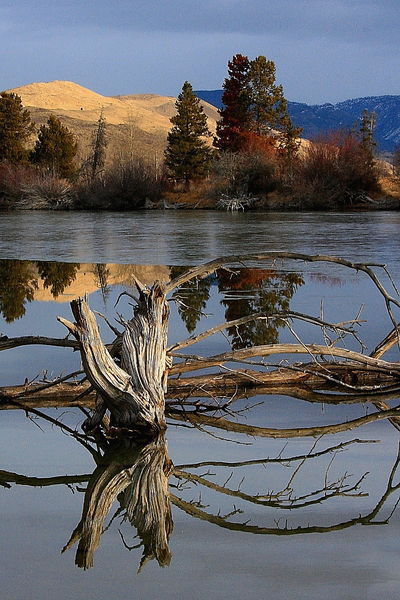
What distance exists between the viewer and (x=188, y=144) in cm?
→ 6862

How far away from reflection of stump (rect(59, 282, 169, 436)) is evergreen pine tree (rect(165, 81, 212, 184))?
60.1 metres

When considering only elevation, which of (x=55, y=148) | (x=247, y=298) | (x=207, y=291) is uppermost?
(x=55, y=148)

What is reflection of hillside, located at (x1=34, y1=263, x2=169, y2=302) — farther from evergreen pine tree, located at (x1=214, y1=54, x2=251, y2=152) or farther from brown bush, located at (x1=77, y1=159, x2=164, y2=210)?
evergreen pine tree, located at (x1=214, y1=54, x2=251, y2=152)

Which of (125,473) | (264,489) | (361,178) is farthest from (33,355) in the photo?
(361,178)

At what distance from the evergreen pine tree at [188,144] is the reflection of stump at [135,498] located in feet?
200

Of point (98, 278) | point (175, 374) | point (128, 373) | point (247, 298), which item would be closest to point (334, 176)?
point (98, 278)

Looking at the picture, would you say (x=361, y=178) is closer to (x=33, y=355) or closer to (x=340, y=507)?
(x=33, y=355)

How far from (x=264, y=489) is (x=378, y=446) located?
1.22 m

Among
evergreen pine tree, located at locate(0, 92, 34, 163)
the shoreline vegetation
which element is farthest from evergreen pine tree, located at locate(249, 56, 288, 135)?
evergreen pine tree, located at locate(0, 92, 34, 163)

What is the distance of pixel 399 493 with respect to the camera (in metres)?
5.34

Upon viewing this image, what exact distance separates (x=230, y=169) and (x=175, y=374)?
50143 mm

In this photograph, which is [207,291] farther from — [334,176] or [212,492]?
[334,176]

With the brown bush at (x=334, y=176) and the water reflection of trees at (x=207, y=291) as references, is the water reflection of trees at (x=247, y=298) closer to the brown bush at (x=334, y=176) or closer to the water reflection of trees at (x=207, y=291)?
the water reflection of trees at (x=207, y=291)

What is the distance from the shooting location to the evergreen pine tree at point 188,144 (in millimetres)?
67875
